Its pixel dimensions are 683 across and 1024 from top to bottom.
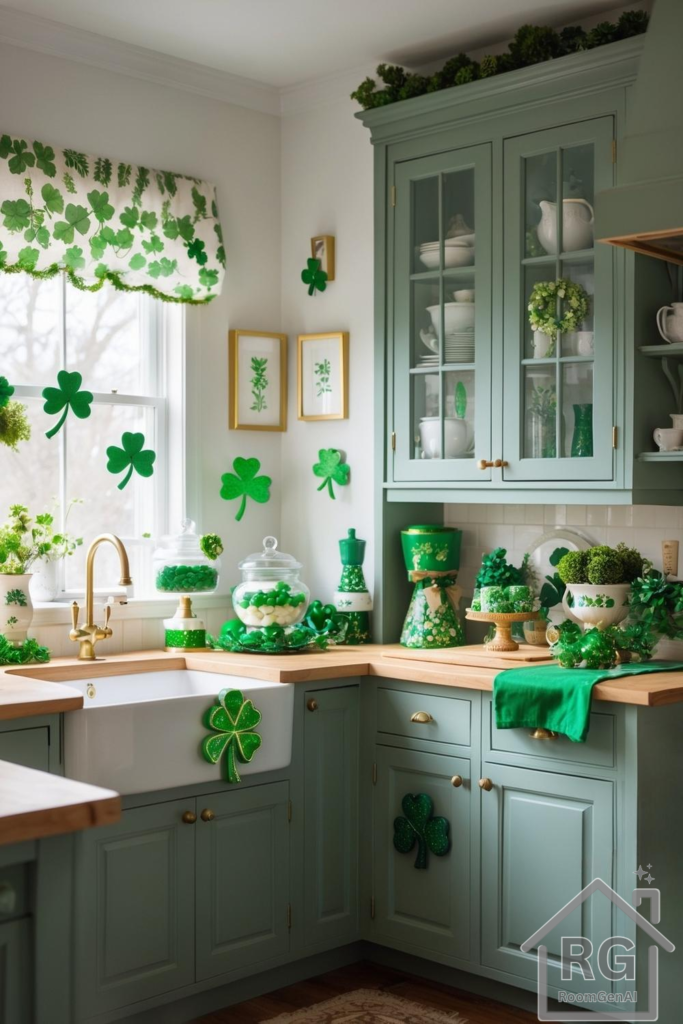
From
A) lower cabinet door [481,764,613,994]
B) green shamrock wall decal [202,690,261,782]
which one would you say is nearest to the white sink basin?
green shamrock wall decal [202,690,261,782]

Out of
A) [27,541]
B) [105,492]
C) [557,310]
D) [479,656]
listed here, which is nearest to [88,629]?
[27,541]

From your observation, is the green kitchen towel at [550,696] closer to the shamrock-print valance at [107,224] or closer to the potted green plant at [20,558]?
the potted green plant at [20,558]

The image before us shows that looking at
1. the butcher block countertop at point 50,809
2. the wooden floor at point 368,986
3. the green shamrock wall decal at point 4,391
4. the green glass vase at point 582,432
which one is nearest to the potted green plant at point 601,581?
the green glass vase at point 582,432

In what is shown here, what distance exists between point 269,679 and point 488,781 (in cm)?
70

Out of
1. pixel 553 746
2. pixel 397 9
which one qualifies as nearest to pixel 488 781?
pixel 553 746

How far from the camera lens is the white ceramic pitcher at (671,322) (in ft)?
11.1

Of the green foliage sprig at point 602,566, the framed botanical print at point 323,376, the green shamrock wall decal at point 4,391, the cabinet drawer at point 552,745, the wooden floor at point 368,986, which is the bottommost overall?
the wooden floor at point 368,986

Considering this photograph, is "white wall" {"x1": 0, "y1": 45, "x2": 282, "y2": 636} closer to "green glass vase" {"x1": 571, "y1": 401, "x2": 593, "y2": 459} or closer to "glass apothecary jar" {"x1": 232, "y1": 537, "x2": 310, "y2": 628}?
"glass apothecary jar" {"x1": 232, "y1": 537, "x2": 310, "y2": 628}

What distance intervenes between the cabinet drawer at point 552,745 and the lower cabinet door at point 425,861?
5.4 inches

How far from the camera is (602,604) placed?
3.48 metres

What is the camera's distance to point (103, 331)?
13.4 ft

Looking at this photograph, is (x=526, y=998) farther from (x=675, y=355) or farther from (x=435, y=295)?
(x=435, y=295)

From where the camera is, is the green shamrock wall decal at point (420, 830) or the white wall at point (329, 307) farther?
the white wall at point (329, 307)

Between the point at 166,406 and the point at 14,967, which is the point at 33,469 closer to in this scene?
the point at 166,406
